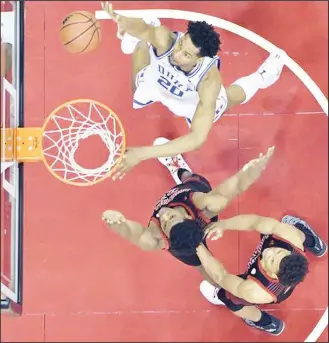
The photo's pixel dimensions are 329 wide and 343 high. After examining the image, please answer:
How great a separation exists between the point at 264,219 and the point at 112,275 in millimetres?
1030

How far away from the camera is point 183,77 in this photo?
2869 mm

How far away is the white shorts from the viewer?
311 centimetres

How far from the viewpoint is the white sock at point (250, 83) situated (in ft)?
10.7

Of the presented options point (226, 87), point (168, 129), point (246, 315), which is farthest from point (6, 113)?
point (246, 315)

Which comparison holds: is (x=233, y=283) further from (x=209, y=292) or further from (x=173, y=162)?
(x=173, y=162)

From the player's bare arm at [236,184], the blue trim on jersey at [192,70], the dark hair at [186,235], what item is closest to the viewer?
the dark hair at [186,235]

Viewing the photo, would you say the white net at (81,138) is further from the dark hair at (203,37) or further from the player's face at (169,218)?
the dark hair at (203,37)

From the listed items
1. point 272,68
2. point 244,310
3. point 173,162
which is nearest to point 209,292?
point 244,310

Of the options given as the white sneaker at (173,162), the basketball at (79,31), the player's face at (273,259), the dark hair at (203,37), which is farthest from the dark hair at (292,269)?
the basketball at (79,31)

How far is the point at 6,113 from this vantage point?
3.03m

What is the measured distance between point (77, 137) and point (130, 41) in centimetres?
67

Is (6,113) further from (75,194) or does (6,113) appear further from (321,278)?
(321,278)

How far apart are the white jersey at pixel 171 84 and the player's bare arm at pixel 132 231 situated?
0.73 metres

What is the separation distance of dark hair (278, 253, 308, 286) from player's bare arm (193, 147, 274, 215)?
560 mm
